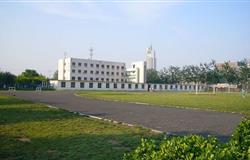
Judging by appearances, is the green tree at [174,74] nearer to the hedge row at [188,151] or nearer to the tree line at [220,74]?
the tree line at [220,74]

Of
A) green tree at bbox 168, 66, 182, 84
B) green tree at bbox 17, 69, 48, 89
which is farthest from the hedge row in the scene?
green tree at bbox 168, 66, 182, 84

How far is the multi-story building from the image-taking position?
11257cm

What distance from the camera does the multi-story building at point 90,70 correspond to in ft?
369

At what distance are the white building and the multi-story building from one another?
10.9 meters

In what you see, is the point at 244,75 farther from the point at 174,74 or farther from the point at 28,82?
the point at 28,82

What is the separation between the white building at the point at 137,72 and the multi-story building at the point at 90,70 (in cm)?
1094

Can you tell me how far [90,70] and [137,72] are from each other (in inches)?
1068

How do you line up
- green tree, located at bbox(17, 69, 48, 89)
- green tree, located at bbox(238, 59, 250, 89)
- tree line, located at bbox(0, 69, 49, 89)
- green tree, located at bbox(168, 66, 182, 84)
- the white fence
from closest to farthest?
tree line, located at bbox(0, 69, 49, 89) → green tree, located at bbox(17, 69, 48, 89) → the white fence → green tree, located at bbox(238, 59, 250, 89) → green tree, located at bbox(168, 66, 182, 84)

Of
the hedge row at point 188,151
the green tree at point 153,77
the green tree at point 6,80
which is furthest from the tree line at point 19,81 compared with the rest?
the hedge row at point 188,151

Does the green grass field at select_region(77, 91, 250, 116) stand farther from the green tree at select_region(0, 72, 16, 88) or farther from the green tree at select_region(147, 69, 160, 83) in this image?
the green tree at select_region(147, 69, 160, 83)

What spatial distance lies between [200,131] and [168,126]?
66.2 inches

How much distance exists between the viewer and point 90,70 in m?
116

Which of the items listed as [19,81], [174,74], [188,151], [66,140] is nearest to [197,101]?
[66,140]

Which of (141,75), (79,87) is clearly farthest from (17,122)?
(141,75)
